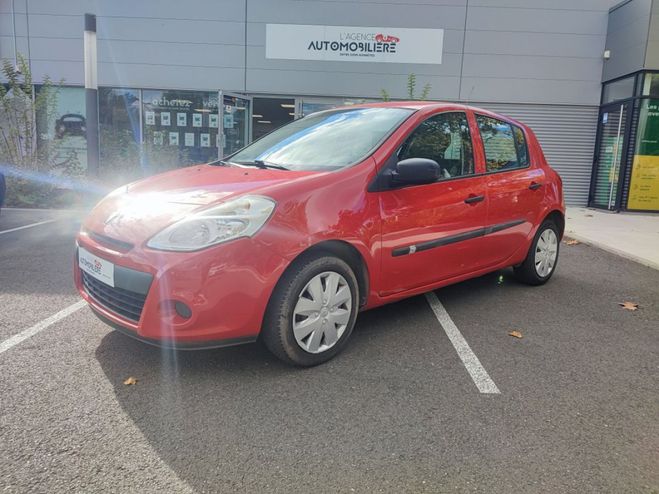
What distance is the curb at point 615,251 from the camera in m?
6.20

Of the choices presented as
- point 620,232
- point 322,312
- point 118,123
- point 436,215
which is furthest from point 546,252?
point 118,123

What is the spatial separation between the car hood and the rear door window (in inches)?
71.1

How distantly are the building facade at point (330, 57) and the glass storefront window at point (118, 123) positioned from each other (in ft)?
0.15

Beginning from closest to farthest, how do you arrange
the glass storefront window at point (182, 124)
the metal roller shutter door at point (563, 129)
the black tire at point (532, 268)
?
the black tire at point (532, 268) < the metal roller shutter door at point (563, 129) < the glass storefront window at point (182, 124)

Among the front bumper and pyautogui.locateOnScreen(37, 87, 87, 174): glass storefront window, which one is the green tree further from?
the front bumper

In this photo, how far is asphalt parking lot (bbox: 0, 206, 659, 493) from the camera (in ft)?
6.81

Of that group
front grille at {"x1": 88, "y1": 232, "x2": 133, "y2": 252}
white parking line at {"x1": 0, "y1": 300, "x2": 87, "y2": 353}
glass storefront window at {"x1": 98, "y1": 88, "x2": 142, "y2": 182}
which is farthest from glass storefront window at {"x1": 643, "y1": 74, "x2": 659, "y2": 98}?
front grille at {"x1": 88, "y1": 232, "x2": 133, "y2": 252}

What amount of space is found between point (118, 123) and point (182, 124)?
1.59 metres

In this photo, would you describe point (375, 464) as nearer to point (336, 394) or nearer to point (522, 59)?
point (336, 394)

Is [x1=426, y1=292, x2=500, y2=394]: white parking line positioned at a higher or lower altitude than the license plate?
lower

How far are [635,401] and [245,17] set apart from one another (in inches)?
470

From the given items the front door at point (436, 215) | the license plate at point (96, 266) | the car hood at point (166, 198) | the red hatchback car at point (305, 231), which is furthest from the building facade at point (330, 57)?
the license plate at point (96, 266)

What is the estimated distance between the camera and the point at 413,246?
11.4ft

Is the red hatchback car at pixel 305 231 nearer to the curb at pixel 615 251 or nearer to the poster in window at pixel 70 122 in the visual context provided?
the curb at pixel 615 251
